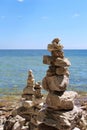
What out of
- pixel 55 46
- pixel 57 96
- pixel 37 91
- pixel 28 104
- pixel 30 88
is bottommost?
pixel 28 104

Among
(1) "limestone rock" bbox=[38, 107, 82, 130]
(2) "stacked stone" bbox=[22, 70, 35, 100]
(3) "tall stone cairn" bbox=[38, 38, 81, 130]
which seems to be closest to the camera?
(1) "limestone rock" bbox=[38, 107, 82, 130]

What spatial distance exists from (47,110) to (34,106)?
8.34 meters

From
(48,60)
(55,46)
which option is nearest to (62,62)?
(48,60)

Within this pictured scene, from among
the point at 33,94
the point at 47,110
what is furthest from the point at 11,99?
the point at 47,110

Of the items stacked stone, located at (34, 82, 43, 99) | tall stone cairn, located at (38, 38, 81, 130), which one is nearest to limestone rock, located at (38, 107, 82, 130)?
tall stone cairn, located at (38, 38, 81, 130)

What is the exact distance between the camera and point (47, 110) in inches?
661

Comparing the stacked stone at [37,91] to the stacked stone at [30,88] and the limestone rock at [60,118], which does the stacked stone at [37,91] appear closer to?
the stacked stone at [30,88]

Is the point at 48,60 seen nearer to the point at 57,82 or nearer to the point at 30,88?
the point at 57,82

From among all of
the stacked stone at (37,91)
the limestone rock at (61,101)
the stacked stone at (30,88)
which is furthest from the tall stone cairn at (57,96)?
the stacked stone at (30,88)

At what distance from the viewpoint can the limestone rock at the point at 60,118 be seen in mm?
15906

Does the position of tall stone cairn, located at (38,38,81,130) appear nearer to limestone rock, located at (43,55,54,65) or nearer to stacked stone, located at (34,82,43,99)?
limestone rock, located at (43,55,54,65)

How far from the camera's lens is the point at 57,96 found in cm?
1638

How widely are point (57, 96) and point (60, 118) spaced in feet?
3.38

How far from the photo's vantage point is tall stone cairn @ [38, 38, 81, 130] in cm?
1620
